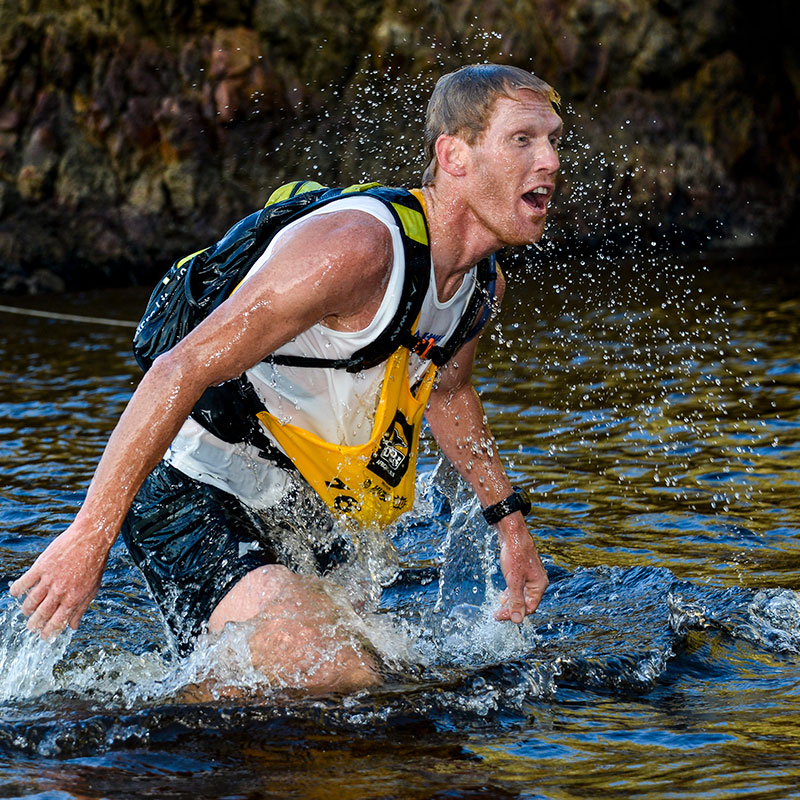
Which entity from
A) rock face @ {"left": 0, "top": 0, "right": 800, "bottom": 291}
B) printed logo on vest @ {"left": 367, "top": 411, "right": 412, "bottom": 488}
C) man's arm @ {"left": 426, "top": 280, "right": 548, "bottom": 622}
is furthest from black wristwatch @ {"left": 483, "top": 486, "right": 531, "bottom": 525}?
rock face @ {"left": 0, "top": 0, "right": 800, "bottom": 291}

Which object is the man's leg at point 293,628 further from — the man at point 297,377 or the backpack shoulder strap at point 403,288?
the backpack shoulder strap at point 403,288

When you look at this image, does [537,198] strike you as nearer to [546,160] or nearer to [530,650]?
[546,160]

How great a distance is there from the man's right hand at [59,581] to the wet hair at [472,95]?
153 centimetres

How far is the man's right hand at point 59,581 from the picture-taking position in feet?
9.99

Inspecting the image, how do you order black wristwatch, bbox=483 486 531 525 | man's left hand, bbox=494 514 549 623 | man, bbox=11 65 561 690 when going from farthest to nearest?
black wristwatch, bbox=483 486 531 525, man's left hand, bbox=494 514 549 623, man, bbox=11 65 561 690

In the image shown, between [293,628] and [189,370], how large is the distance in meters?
0.84

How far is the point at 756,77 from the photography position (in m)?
19.7

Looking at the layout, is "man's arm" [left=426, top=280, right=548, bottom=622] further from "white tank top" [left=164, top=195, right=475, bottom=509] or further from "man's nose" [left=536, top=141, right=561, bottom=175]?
"man's nose" [left=536, top=141, right=561, bottom=175]

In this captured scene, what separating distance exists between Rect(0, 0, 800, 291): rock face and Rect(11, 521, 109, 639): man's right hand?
13.0 m

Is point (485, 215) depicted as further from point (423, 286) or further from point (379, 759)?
point (379, 759)

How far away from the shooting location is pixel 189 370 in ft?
10.3

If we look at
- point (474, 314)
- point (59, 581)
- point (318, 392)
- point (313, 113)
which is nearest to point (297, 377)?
point (318, 392)

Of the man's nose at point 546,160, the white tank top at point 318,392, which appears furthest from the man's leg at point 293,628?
the man's nose at point 546,160

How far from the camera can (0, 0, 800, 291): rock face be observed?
17.1m
